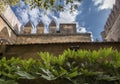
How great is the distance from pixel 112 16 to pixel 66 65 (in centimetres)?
1918

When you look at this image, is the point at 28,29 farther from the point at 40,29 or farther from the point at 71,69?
the point at 71,69

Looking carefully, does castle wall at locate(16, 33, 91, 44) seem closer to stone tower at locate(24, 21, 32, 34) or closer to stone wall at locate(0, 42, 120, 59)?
stone tower at locate(24, 21, 32, 34)

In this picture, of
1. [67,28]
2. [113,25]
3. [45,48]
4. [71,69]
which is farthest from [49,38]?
[71,69]

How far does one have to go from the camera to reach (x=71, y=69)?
262 inches

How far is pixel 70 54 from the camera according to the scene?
7.28 m

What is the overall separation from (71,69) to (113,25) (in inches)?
745

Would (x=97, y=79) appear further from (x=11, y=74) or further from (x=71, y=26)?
(x=71, y=26)

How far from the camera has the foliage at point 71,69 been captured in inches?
242

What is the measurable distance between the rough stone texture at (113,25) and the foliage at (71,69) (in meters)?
15.8

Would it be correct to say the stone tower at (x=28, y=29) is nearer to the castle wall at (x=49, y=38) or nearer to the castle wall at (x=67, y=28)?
the castle wall at (x=49, y=38)

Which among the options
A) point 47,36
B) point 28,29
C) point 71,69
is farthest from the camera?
point 28,29

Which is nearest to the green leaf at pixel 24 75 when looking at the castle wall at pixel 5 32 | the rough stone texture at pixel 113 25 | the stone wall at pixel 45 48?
the stone wall at pixel 45 48

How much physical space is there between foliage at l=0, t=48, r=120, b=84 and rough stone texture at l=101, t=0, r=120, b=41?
15793 mm

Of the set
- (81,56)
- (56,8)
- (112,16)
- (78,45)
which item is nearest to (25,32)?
(112,16)
